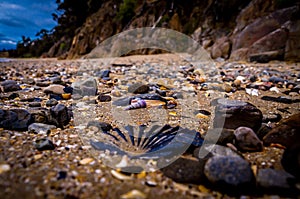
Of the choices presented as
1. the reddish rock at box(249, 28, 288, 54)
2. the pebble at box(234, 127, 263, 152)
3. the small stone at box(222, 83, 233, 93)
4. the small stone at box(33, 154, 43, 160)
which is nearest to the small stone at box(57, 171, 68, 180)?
the small stone at box(33, 154, 43, 160)

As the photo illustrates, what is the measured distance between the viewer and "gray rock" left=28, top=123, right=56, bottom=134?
168 cm

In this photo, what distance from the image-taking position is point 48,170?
115 cm

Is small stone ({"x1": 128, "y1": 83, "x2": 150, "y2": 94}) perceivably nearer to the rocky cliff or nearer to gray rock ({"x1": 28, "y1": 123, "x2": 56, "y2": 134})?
gray rock ({"x1": 28, "y1": 123, "x2": 56, "y2": 134})

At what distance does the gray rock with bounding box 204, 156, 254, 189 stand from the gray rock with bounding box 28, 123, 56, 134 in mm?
1385

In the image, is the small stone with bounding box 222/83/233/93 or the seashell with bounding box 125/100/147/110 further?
the small stone with bounding box 222/83/233/93

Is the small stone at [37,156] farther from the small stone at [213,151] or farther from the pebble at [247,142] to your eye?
the pebble at [247,142]

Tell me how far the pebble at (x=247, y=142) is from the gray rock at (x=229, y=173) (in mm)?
373

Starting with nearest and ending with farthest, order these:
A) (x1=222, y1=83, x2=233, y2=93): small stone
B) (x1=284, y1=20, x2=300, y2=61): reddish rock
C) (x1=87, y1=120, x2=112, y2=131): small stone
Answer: (x1=87, y1=120, x2=112, y2=131): small stone < (x1=222, y1=83, x2=233, y2=93): small stone < (x1=284, y1=20, x2=300, y2=61): reddish rock

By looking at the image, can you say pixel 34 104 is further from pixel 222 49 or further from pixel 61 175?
pixel 222 49

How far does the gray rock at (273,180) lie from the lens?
101 cm

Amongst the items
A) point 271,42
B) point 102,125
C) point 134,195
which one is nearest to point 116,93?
point 102,125

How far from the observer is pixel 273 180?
3.40ft

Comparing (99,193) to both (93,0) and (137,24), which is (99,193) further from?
(93,0)

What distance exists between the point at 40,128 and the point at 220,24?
11.5m
